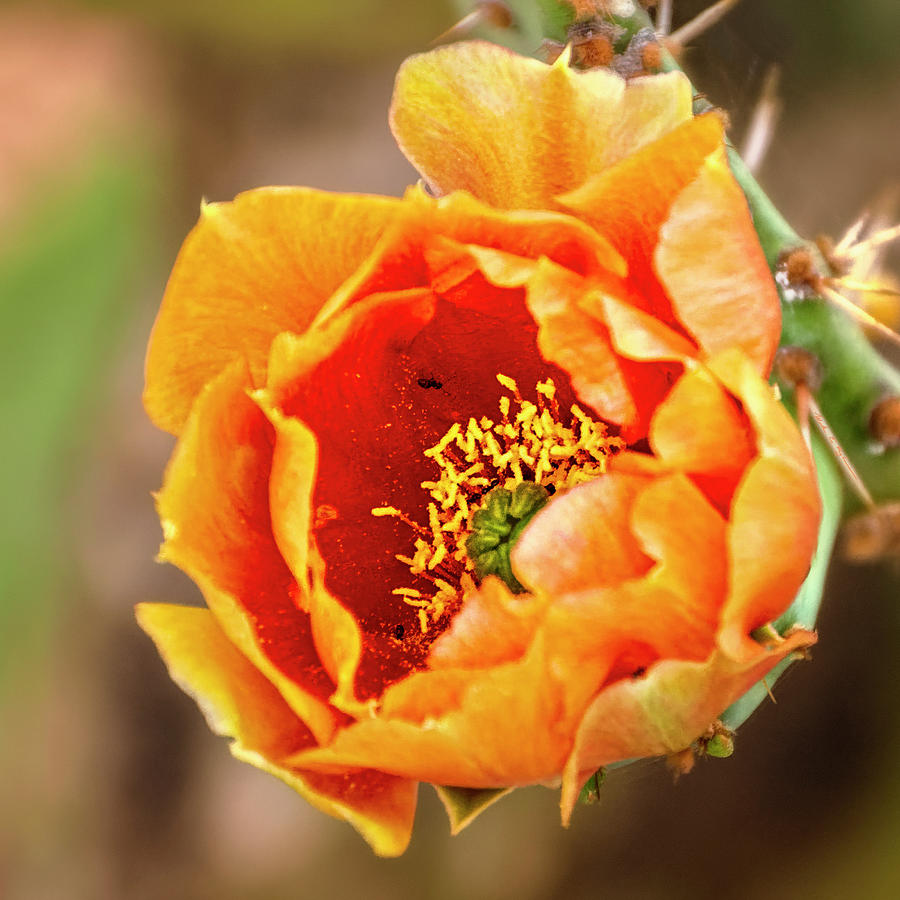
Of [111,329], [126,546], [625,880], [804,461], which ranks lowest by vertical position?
[625,880]

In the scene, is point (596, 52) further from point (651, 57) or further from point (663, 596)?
point (663, 596)

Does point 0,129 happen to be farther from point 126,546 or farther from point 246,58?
point 126,546

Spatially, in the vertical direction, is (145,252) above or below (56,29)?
below

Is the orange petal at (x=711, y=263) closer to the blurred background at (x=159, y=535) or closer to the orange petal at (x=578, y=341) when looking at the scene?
the orange petal at (x=578, y=341)

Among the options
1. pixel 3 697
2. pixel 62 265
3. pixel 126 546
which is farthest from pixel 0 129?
pixel 3 697

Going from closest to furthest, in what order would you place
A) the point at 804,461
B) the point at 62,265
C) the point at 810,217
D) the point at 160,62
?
the point at 804,461
the point at 810,217
the point at 62,265
the point at 160,62

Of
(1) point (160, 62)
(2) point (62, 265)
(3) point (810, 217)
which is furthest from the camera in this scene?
(1) point (160, 62)

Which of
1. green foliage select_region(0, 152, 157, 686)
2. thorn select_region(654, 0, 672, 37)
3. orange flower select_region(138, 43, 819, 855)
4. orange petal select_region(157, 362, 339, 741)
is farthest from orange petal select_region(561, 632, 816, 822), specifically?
green foliage select_region(0, 152, 157, 686)

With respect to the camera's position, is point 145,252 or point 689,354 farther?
point 145,252
